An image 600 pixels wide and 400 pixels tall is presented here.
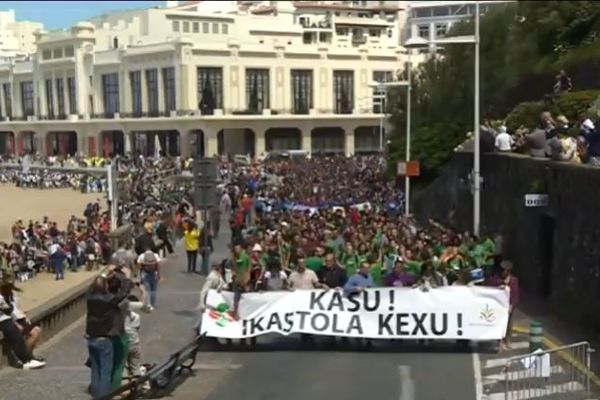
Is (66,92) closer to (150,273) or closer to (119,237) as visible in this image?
(119,237)

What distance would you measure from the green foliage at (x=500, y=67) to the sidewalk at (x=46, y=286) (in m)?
18.3

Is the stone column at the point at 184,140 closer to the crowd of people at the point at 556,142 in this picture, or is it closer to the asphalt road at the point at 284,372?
the crowd of people at the point at 556,142

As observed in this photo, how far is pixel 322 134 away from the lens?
101 m

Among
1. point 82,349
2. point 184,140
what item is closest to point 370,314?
point 82,349

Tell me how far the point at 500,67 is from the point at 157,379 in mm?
33855

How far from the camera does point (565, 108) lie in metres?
29.8

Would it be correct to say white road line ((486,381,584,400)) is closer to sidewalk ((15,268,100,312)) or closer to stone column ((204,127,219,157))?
sidewalk ((15,268,100,312))

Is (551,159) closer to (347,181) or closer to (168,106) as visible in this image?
(347,181)

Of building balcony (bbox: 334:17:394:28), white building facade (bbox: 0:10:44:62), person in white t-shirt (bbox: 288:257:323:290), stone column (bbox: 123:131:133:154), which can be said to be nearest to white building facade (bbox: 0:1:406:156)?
stone column (bbox: 123:131:133:154)

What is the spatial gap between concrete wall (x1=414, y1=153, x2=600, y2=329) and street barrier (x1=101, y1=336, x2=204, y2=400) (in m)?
7.06

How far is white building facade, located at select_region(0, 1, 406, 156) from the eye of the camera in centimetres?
9319

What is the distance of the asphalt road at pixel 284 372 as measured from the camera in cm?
1372

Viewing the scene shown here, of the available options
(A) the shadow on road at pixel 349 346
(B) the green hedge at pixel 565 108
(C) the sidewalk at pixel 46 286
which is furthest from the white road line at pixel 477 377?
(B) the green hedge at pixel 565 108

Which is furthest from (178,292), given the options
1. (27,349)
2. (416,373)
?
(416,373)
